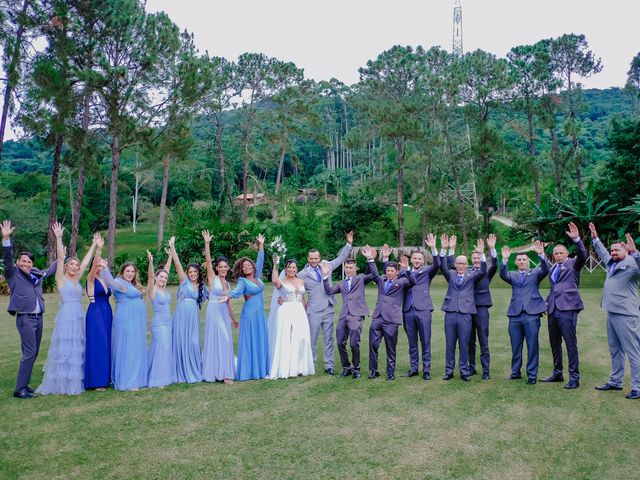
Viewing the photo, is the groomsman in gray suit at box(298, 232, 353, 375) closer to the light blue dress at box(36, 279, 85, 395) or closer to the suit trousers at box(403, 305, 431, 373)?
the suit trousers at box(403, 305, 431, 373)

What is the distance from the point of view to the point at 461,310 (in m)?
7.97

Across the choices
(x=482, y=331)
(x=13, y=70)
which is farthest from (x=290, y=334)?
(x=13, y=70)

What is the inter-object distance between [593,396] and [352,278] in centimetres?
335

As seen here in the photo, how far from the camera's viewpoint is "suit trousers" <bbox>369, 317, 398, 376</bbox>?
810cm

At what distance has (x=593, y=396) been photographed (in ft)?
23.2

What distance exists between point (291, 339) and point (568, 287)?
371cm

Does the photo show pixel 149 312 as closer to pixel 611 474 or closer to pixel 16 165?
pixel 611 474

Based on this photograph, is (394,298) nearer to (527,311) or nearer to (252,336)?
(527,311)

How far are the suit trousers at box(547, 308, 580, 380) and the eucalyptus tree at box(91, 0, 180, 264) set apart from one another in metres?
18.1

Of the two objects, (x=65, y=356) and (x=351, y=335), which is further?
(x=351, y=335)

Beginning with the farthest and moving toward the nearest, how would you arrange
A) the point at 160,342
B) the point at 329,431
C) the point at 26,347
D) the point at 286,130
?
the point at 286,130, the point at 160,342, the point at 26,347, the point at 329,431

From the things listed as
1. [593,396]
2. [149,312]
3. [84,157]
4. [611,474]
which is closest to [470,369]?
[593,396]

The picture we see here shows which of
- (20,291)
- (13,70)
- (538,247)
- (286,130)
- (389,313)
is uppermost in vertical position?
(286,130)

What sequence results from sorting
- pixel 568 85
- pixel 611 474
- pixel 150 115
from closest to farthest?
pixel 611 474
pixel 150 115
pixel 568 85
